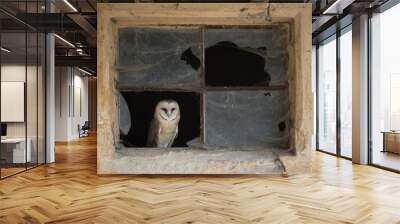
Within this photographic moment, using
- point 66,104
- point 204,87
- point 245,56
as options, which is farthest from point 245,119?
point 66,104

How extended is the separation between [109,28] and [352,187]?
455 cm

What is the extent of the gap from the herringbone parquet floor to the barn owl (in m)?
0.91

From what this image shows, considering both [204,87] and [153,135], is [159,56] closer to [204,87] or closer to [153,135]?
[204,87]

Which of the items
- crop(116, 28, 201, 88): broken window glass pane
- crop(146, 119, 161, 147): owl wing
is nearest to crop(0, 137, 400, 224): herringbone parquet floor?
crop(146, 119, 161, 147): owl wing

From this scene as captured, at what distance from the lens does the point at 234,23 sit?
254 inches

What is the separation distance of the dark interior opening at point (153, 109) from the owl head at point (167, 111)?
2.6 inches

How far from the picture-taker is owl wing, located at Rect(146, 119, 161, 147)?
21.4ft

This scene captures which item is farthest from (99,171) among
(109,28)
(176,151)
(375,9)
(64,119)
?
(64,119)

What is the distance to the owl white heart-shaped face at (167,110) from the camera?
6.48 metres

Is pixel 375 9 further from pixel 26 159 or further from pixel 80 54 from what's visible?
pixel 80 54

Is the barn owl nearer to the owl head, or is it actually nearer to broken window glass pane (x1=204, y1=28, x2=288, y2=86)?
the owl head

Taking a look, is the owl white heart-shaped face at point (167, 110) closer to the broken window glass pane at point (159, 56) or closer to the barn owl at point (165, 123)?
the barn owl at point (165, 123)

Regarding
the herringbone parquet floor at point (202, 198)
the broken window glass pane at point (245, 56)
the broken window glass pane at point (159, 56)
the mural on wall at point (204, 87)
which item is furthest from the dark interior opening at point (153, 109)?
the herringbone parquet floor at point (202, 198)

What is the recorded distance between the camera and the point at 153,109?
6516mm
